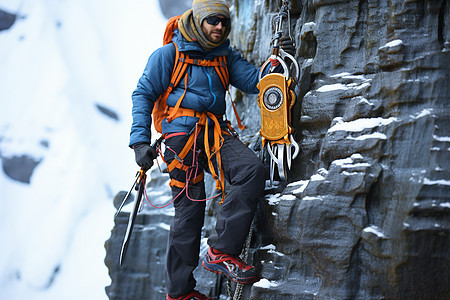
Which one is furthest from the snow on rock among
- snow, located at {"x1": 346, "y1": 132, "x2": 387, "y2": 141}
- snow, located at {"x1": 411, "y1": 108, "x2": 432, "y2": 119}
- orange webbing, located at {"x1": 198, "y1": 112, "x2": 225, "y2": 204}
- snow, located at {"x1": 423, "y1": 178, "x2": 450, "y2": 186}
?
orange webbing, located at {"x1": 198, "y1": 112, "x2": 225, "y2": 204}

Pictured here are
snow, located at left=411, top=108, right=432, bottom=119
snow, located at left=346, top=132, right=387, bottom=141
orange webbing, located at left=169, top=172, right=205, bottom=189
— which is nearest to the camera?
snow, located at left=411, top=108, right=432, bottom=119

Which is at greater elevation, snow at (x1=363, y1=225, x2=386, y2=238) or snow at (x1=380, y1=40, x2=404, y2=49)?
snow at (x1=380, y1=40, x2=404, y2=49)

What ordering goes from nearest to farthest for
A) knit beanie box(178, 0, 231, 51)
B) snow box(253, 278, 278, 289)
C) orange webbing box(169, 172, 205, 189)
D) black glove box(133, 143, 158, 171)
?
1. snow box(253, 278, 278, 289)
2. black glove box(133, 143, 158, 171)
3. knit beanie box(178, 0, 231, 51)
4. orange webbing box(169, 172, 205, 189)

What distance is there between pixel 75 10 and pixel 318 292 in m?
8.70

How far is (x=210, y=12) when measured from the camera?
3.12 meters

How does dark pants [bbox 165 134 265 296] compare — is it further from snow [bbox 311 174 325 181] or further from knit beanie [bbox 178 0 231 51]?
knit beanie [bbox 178 0 231 51]

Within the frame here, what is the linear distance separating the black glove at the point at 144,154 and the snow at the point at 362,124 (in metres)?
1.24

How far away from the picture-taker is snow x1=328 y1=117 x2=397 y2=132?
105 inches

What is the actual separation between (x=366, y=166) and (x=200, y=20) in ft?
5.02

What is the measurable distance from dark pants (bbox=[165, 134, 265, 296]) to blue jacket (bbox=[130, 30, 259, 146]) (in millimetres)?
197

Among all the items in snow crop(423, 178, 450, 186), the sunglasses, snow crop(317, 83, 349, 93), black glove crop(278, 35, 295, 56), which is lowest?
snow crop(423, 178, 450, 186)

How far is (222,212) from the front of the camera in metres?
2.97

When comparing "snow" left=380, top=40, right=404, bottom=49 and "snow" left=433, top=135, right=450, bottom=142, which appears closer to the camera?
"snow" left=433, top=135, right=450, bottom=142

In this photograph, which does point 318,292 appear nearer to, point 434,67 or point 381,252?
point 381,252
